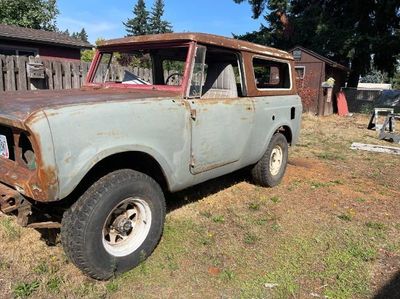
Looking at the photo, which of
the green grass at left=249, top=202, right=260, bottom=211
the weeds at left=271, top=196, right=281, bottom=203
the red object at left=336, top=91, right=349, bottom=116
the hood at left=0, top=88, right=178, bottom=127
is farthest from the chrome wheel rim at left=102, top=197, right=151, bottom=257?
the red object at left=336, top=91, right=349, bottom=116

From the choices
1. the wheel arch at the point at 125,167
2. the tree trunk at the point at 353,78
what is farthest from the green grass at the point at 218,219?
the tree trunk at the point at 353,78

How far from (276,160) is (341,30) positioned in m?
15.5

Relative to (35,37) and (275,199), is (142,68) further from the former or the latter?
(35,37)

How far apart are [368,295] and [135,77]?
318cm

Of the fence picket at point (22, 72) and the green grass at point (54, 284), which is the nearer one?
the green grass at point (54, 284)

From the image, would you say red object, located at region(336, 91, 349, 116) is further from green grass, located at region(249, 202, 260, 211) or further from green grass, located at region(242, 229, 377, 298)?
green grass, located at region(242, 229, 377, 298)

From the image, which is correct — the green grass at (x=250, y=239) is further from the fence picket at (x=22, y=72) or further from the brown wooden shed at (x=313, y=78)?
the brown wooden shed at (x=313, y=78)

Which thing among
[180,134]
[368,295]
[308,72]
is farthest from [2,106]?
[308,72]

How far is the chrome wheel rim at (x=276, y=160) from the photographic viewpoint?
5.76m

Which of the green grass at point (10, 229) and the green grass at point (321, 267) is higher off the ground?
the green grass at point (10, 229)

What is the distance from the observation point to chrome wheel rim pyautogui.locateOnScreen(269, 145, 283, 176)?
18.9 ft

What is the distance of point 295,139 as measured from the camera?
20.4 ft

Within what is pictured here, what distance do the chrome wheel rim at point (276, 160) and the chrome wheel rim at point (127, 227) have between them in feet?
9.00

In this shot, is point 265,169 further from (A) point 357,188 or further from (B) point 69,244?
(B) point 69,244
